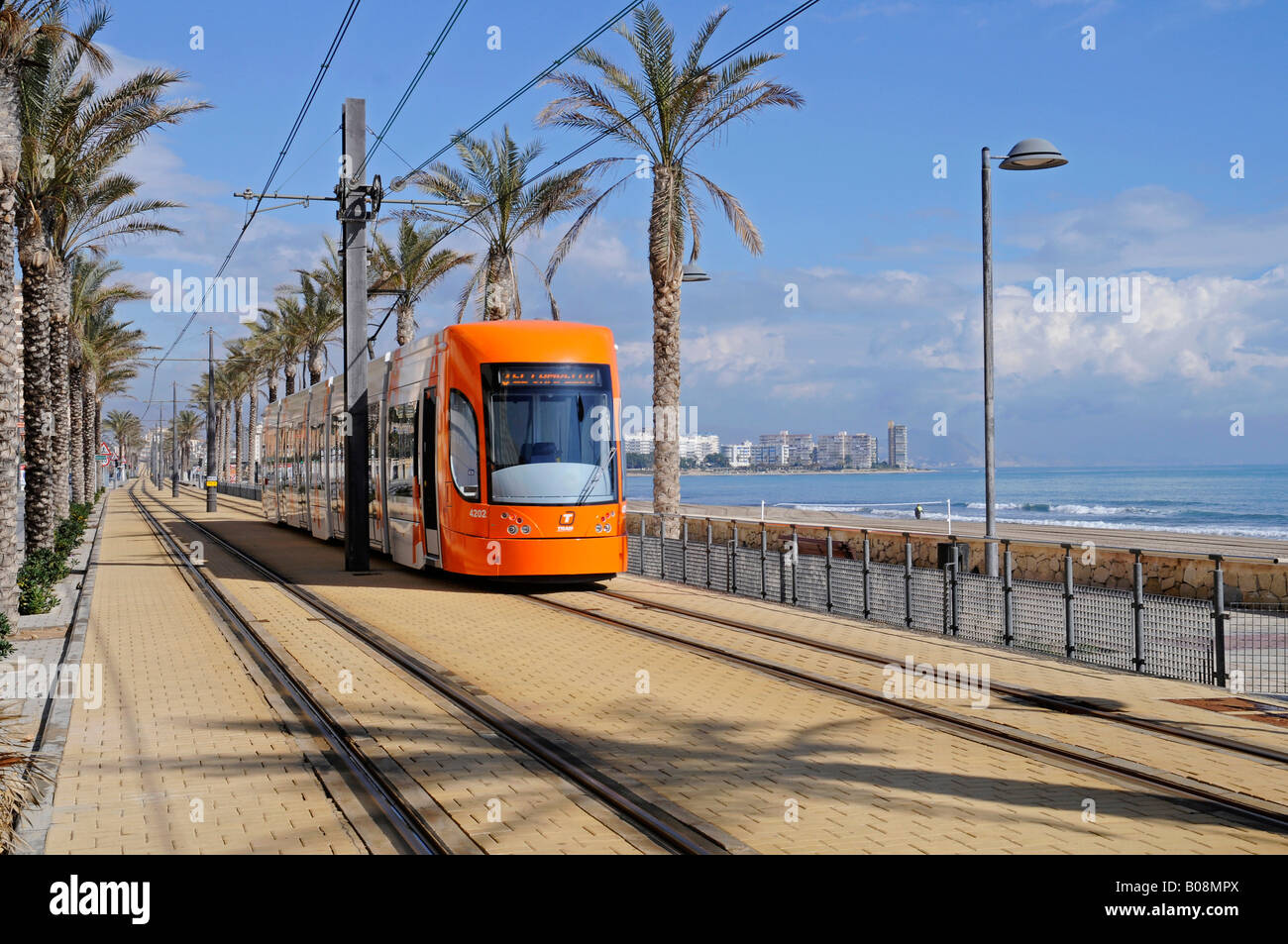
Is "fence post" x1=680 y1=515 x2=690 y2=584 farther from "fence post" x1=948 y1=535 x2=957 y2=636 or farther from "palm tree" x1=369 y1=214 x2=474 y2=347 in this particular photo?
"palm tree" x1=369 y1=214 x2=474 y2=347

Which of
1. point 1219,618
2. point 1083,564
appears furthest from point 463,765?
point 1083,564

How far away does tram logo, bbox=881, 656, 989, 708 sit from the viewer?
10.2 meters

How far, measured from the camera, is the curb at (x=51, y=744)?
6.10m

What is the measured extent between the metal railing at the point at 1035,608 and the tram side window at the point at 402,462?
4927mm

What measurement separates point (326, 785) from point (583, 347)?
36.9ft

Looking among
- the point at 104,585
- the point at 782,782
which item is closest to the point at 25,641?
the point at 104,585

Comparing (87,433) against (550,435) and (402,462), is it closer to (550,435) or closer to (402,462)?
(402,462)

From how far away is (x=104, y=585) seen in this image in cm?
2002

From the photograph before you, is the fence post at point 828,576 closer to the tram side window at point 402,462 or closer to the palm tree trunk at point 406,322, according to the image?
the tram side window at point 402,462

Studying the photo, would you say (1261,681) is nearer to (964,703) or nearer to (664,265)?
(964,703)

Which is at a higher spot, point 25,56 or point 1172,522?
point 25,56

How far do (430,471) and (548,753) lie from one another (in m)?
11.2

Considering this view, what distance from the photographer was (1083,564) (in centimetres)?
2097

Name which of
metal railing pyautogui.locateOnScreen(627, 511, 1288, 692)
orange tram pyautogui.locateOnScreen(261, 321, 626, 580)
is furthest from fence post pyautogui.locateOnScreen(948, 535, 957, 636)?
orange tram pyautogui.locateOnScreen(261, 321, 626, 580)
